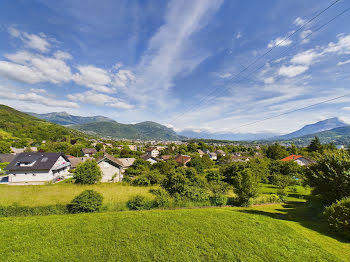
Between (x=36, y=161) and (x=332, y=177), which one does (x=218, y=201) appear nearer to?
(x=332, y=177)

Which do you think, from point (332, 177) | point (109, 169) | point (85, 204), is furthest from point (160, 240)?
point (109, 169)

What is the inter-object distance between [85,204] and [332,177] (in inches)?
660

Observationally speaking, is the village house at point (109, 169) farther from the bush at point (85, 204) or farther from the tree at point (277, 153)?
the tree at point (277, 153)

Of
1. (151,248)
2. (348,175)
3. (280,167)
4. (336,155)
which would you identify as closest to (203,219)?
(151,248)

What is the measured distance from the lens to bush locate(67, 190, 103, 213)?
965 centimetres

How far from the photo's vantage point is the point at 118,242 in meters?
6.31

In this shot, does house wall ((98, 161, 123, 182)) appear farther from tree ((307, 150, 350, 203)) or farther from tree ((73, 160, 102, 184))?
tree ((307, 150, 350, 203))

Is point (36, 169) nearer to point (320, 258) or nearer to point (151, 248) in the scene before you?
point (151, 248)

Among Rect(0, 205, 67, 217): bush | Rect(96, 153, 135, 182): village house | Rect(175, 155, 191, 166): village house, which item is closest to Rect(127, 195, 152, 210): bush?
Rect(0, 205, 67, 217): bush

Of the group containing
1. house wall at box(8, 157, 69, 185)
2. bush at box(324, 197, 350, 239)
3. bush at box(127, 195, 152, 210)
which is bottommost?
house wall at box(8, 157, 69, 185)

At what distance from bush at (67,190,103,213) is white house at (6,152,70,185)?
21401 millimetres

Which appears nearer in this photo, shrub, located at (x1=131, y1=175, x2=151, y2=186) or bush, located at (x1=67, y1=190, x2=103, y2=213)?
bush, located at (x1=67, y1=190, x2=103, y2=213)

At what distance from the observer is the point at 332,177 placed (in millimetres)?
9180

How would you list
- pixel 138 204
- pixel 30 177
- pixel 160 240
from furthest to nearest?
pixel 30 177 < pixel 138 204 < pixel 160 240
